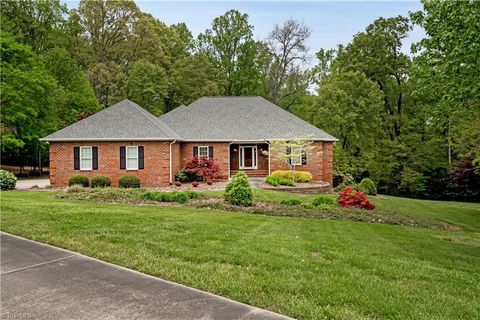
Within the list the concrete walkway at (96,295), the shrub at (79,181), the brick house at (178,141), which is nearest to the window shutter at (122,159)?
the brick house at (178,141)

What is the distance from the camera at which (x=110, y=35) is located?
41.2 metres

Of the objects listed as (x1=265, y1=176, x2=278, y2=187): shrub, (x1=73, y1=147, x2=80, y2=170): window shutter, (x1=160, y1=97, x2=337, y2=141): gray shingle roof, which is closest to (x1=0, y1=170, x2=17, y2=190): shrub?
(x1=73, y1=147, x2=80, y2=170): window shutter

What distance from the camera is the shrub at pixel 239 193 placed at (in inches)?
530

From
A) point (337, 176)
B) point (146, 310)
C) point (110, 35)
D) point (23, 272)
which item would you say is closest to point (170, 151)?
point (337, 176)

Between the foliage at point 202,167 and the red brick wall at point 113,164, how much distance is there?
6.82 ft

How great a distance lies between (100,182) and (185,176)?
199 inches

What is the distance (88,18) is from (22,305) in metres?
42.5

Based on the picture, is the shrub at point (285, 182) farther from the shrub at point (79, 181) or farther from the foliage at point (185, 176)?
the shrub at point (79, 181)

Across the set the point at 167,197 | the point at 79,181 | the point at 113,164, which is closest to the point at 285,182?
the point at 167,197

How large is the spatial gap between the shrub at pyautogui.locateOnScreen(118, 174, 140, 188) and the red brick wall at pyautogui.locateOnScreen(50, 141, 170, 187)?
0.86m

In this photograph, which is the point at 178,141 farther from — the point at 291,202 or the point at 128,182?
the point at 291,202

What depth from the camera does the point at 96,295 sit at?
4547mm

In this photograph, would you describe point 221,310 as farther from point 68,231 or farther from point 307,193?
point 307,193

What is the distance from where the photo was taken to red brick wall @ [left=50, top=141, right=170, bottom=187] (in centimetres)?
2075
